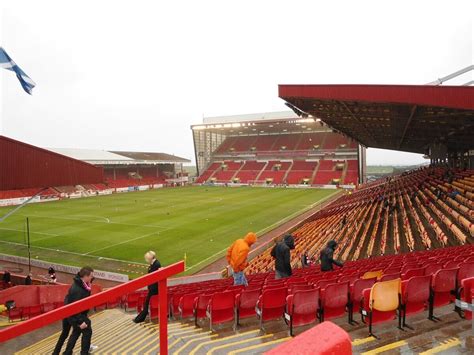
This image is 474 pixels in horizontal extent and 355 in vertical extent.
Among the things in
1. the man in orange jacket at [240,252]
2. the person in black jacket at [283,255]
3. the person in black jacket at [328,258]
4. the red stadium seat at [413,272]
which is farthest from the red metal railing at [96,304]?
the person in black jacket at [328,258]

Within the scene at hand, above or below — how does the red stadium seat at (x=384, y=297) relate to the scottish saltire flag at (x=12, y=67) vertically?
below

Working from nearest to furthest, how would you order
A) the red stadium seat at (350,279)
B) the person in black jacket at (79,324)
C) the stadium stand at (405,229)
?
the person in black jacket at (79,324) → the red stadium seat at (350,279) → the stadium stand at (405,229)

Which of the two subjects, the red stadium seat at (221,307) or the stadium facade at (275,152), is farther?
the stadium facade at (275,152)

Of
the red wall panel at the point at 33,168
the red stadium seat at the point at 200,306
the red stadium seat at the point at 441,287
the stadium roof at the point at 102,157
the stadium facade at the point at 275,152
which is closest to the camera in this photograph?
the red stadium seat at the point at 441,287

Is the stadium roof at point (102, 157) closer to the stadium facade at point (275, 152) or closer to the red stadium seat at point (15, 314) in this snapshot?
the stadium facade at point (275, 152)

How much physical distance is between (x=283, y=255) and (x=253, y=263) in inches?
462

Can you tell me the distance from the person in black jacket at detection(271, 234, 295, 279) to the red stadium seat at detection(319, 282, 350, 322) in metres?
2.30

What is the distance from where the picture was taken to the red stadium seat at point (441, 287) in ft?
17.2

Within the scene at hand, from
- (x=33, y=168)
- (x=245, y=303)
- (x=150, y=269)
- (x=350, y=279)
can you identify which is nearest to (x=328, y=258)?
(x=350, y=279)

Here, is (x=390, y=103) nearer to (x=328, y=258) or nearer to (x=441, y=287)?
(x=328, y=258)

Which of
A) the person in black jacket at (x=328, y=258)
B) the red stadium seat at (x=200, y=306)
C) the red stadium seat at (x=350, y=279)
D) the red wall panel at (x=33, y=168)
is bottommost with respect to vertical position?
the red stadium seat at (x=200, y=306)

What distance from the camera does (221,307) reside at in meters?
6.37

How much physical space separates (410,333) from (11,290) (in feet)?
44.3

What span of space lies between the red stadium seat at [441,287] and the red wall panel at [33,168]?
11.5 m
